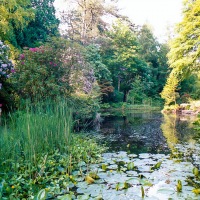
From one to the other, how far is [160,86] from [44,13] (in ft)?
46.7

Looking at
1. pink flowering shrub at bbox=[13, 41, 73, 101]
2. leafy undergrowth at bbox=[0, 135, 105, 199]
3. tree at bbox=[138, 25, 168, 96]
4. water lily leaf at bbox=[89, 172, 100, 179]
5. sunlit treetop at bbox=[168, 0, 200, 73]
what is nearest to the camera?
leafy undergrowth at bbox=[0, 135, 105, 199]

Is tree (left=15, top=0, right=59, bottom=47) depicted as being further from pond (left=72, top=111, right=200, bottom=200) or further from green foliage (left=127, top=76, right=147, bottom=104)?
pond (left=72, top=111, right=200, bottom=200)

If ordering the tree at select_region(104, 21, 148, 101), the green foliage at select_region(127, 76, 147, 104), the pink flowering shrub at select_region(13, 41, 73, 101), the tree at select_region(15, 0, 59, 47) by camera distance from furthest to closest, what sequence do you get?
the green foliage at select_region(127, 76, 147, 104), the tree at select_region(104, 21, 148, 101), the tree at select_region(15, 0, 59, 47), the pink flowering shrub at select_region(13, 41, 73, 101)

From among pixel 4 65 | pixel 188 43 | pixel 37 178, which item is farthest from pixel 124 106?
pixel 37 178

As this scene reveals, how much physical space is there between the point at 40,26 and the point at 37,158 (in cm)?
1503

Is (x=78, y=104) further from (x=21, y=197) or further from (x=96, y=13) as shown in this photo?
(x=96, y=13)

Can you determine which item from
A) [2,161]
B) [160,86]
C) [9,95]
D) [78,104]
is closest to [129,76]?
[160,86]

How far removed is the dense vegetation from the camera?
3008 mm

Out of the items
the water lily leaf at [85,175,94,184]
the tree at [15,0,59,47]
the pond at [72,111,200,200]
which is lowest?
the pond at [72,111,200,200]

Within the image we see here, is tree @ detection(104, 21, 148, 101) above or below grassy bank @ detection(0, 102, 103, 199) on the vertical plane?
above

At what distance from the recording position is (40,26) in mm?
16562

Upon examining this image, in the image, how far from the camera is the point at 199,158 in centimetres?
398

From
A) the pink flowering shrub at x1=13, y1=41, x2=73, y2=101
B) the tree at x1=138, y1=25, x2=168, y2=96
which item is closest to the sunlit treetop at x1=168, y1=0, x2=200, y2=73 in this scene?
the pink flowering shrub at x1=13, y1=41, x2=73, y2=101

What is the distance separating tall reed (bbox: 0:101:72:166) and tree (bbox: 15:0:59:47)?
11369mm
